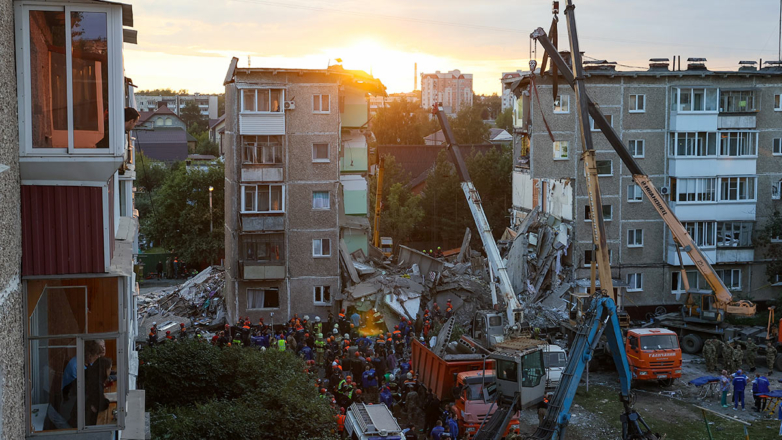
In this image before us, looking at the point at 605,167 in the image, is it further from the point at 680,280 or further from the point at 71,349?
the point at 71,349

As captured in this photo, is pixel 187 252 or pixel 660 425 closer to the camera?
pixel 660 425

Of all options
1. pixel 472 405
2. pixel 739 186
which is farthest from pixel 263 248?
pixel 739 186

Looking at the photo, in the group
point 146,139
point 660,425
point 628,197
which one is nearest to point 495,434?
point 660,425

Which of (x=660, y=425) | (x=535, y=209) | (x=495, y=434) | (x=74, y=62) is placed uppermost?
(x=74, y=62)

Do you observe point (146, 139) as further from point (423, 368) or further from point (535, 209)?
point (423, 368)

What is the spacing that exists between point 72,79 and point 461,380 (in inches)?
630

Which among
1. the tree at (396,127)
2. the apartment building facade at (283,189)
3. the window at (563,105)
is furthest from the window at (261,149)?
the tree at (396,127)

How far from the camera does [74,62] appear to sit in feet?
26.2

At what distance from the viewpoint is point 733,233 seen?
3884 cm

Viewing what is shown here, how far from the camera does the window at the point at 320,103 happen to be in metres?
35.8

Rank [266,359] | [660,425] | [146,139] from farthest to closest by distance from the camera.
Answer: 1. [146,139]
2. [660,425]
3. [266,359]

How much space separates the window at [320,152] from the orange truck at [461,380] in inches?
475

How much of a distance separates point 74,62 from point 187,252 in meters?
44.7

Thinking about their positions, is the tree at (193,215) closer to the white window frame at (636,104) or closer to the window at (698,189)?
the white window frame at (636,104)
